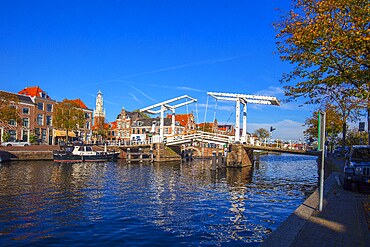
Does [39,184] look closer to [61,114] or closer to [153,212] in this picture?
[153,212]

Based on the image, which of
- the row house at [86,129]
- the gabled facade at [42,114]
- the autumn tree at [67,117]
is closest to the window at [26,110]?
the gabled facade at [42,114]

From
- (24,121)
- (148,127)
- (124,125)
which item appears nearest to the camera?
(24,121)

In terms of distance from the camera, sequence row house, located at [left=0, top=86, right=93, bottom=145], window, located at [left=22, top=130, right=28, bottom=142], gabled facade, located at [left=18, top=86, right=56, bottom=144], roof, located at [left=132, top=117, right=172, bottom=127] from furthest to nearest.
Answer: roof, located at [left=132, top=117, right=172, bottom=127]
gabled facade, located at [left=18, top=86, right=56, bottom=144]
window, located at [left=22, top=130, right=28, bottom=142]
row house, located at [left=0, top=86, right=93, bottom=145]

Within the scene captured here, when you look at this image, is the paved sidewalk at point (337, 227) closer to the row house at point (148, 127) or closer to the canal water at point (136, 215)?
the canal water at point (136, 215)

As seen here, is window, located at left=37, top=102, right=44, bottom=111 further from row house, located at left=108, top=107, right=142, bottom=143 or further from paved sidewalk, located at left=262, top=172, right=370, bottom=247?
paved sidewalk, located at left=262, top=172, right=370, bottom=247

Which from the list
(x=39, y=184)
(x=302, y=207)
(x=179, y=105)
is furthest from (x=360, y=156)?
(x=179, y=105)

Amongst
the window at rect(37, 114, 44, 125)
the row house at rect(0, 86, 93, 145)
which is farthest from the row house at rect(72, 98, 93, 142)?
the window at rect(37, 114, 44, 125)

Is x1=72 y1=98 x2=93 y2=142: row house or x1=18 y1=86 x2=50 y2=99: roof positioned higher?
x1=18 y1=86 x2=50 y2=99: roof

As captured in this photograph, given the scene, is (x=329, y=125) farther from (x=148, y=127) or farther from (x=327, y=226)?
(x=148, y=127)

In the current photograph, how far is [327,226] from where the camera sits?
838 cm

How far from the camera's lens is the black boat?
45406 mm

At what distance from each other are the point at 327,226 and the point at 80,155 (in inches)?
1731

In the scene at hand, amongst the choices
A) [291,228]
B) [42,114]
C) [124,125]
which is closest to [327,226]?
[291,228]

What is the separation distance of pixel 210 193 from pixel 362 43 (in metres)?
12.0
